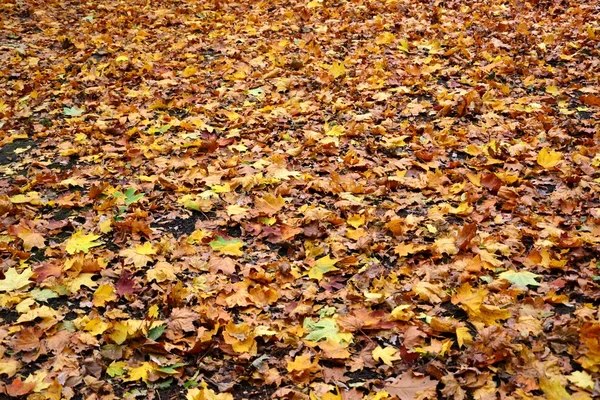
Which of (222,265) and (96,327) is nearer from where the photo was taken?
Result: (96,327)

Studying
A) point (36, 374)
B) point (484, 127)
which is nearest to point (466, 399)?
point (36, 374)

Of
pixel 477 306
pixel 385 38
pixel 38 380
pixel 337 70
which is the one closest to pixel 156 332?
pixel 38 380

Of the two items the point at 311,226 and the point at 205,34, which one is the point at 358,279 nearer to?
the point at 311,226

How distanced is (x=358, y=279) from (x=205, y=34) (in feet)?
16.4

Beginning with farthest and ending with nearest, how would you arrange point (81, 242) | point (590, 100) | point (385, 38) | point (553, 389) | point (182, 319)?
point (385, 38) → point (590, 100) → point (81, 242) → point (182, 319) → point (553, 389)

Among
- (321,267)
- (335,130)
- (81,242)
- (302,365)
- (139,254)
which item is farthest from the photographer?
(335,130)

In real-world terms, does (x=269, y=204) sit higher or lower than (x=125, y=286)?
higher

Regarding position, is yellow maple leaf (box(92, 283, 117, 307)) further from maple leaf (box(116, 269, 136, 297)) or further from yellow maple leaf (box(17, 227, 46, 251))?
yellow maple leaf (box(17, 227, 46, 251))

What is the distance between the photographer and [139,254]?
3355 mm

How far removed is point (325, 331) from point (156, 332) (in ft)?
2.88

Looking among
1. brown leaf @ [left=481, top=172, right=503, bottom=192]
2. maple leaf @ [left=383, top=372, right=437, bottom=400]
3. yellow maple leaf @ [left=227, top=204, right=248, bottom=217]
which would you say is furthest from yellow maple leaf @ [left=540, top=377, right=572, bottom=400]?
yellow maple leaf @ [left=227, top=204, right=248, bottom=217]

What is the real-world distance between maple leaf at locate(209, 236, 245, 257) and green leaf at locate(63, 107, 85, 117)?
265 cm

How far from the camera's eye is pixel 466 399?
2.40 metres

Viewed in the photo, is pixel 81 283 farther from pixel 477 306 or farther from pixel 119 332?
pixel 477 306
